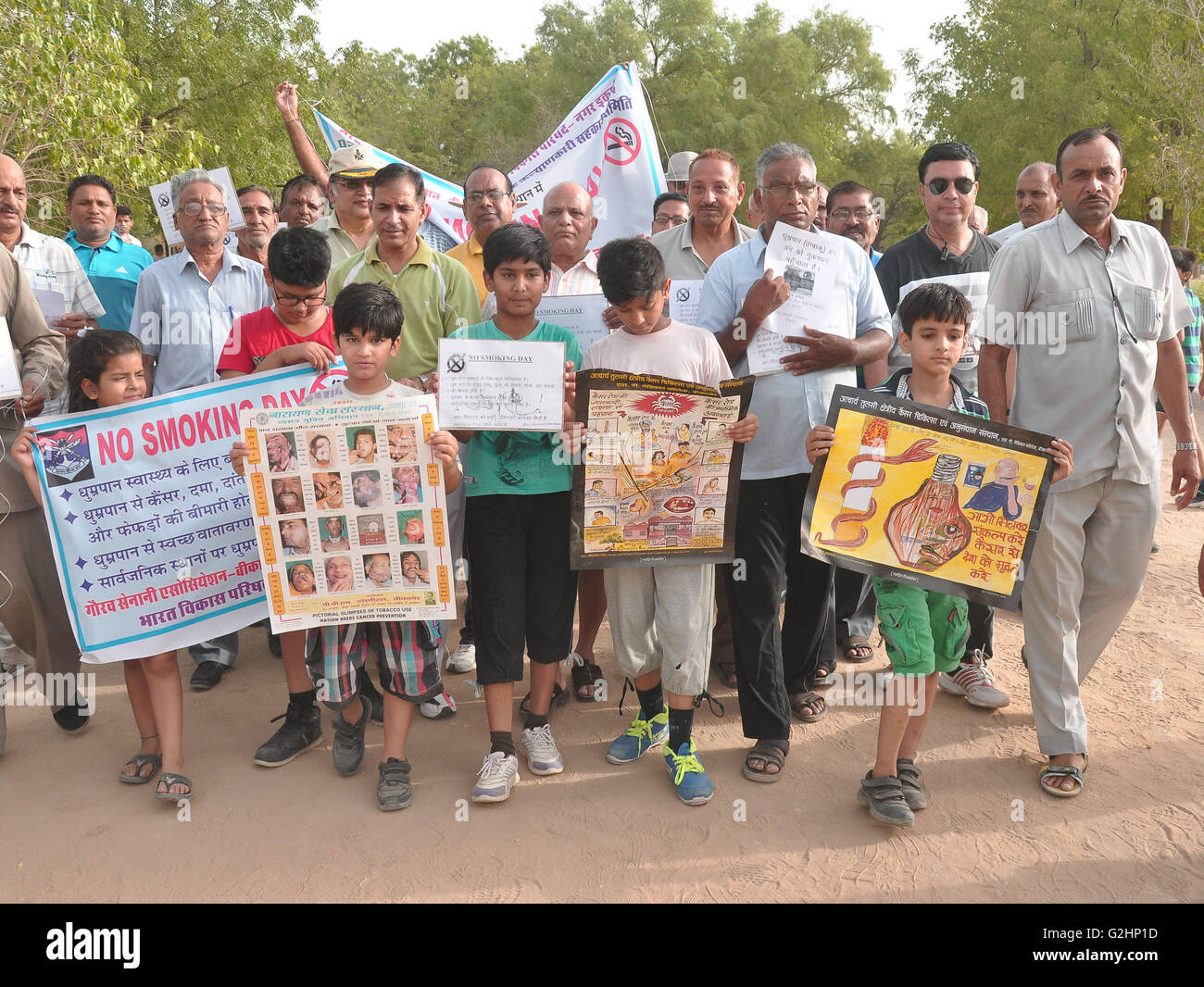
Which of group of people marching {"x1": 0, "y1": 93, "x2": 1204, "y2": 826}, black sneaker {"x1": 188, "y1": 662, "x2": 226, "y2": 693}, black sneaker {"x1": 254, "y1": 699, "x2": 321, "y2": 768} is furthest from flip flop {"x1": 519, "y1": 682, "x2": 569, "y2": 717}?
black sneaker {"x1": 188, "y1": 662, "x2": 226, "y2": 693}

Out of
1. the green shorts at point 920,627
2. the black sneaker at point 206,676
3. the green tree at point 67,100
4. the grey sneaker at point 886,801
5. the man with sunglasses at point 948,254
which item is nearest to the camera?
the grey sneaker at point 886,801

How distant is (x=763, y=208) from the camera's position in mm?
4172

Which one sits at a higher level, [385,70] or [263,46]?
[385,70]

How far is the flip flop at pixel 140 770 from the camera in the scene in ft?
13.2

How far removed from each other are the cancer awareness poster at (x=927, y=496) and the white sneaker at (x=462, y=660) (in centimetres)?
235

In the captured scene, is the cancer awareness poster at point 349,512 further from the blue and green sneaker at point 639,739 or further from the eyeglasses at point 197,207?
the eyeglasses at point 197,207

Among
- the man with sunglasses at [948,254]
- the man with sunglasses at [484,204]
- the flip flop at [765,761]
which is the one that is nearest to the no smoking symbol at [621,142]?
the man with sunglasses at [484,204]

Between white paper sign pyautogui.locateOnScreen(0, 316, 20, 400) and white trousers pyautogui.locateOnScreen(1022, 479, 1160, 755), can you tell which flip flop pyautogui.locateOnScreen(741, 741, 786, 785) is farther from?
white paper sign pyautogui.locateOnScreen(0, 316, 20, 400)

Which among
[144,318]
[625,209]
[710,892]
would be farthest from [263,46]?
[710,892]

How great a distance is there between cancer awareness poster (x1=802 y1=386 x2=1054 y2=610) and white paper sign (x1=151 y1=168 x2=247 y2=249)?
3817mm

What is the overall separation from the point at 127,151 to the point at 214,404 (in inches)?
282

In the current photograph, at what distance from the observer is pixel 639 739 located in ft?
13.9

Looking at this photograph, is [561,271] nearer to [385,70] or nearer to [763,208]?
[763,208]

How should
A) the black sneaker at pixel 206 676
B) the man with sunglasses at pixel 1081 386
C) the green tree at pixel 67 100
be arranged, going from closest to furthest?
the man with sunglasses at pixel 1081 386
the black sneaker at pixel 206 676
the green tree at pixel 67 100
